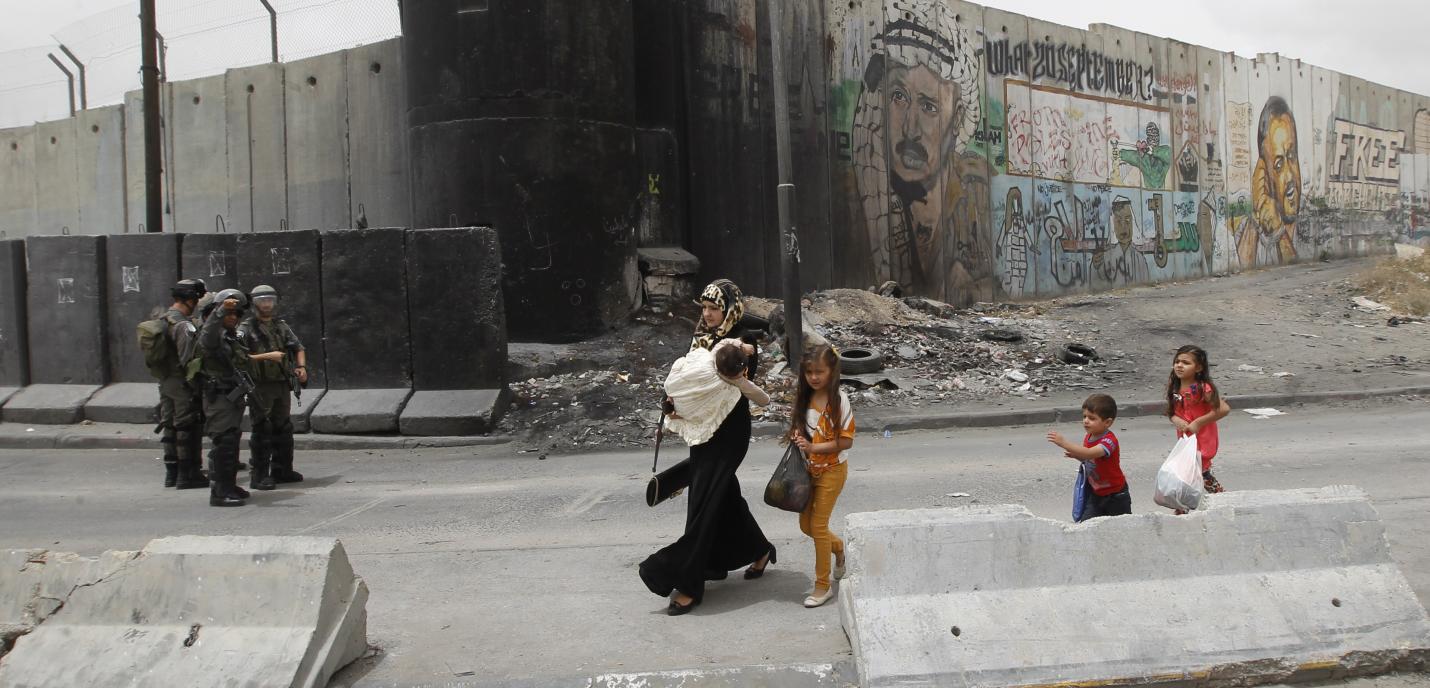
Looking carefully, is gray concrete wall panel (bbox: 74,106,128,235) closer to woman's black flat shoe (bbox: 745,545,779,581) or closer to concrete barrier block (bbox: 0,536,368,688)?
concrete barrier block (bbox: 0,536,368,688)

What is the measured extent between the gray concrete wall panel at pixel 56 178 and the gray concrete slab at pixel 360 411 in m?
12.6

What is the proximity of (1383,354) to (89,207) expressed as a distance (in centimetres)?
2148

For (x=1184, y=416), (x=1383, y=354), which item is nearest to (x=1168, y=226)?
(x=1383, y=354)

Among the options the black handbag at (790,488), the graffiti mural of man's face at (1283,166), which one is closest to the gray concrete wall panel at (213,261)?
the black handbag at (790,488)

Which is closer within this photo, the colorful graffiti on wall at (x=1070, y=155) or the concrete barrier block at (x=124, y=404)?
the concrete barrier block at (x=124, y=404)

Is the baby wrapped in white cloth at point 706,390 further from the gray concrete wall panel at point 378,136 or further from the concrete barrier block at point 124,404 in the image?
the gray concrete wall panel at point 378,136

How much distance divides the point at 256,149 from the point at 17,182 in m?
8.91

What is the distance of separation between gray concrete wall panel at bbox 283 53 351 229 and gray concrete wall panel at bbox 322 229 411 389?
473 cm

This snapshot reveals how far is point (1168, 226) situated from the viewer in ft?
76.5

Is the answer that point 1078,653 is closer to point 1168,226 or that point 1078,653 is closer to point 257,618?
point 257,618

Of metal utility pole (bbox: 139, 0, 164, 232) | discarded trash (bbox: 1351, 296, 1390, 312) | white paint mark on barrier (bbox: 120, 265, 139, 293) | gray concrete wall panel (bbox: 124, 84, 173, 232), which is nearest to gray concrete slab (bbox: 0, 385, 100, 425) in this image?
white paint mark on barrier (bbox: 120, 265, 139, 293)

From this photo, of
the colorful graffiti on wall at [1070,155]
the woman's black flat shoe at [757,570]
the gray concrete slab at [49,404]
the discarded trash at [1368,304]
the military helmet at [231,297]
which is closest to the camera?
the woman's black flat shoe at [757,570]

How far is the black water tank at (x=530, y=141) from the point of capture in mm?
12352

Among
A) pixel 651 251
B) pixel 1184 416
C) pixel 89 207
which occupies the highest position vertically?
pixel 89 207
